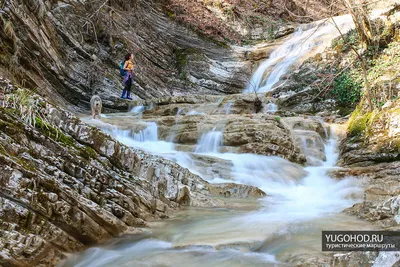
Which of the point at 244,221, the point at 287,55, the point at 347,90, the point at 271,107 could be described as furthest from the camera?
the point at 287,55

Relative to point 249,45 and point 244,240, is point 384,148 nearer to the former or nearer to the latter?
point 244,240

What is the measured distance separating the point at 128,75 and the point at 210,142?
544 centimetres

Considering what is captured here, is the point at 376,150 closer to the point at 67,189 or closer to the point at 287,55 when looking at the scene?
the point at 67,189

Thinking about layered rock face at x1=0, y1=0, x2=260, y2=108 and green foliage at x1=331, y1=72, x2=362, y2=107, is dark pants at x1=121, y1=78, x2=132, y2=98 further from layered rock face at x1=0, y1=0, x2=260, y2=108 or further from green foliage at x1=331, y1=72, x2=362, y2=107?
green foliage at x1=331, y1=72, x2=362, y2=107

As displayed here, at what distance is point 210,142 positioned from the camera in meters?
8.79

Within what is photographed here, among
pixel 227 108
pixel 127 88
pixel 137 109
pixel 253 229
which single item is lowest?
pixel 253 229

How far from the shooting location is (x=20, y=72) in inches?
349

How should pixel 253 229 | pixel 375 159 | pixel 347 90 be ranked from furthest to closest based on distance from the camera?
1. pixel 347 90
2. pixel 375 159
3. pixel 253 229

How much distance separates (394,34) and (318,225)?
31.9 feet

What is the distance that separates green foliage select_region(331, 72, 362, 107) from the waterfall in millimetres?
5553

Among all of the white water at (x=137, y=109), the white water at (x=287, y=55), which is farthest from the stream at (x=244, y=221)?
the white water at (x=287, y=55)

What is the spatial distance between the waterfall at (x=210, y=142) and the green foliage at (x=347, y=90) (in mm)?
5553

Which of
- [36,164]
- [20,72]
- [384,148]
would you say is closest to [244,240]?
[36,164]

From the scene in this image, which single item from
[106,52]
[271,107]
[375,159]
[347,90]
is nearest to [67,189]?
[375,159]
